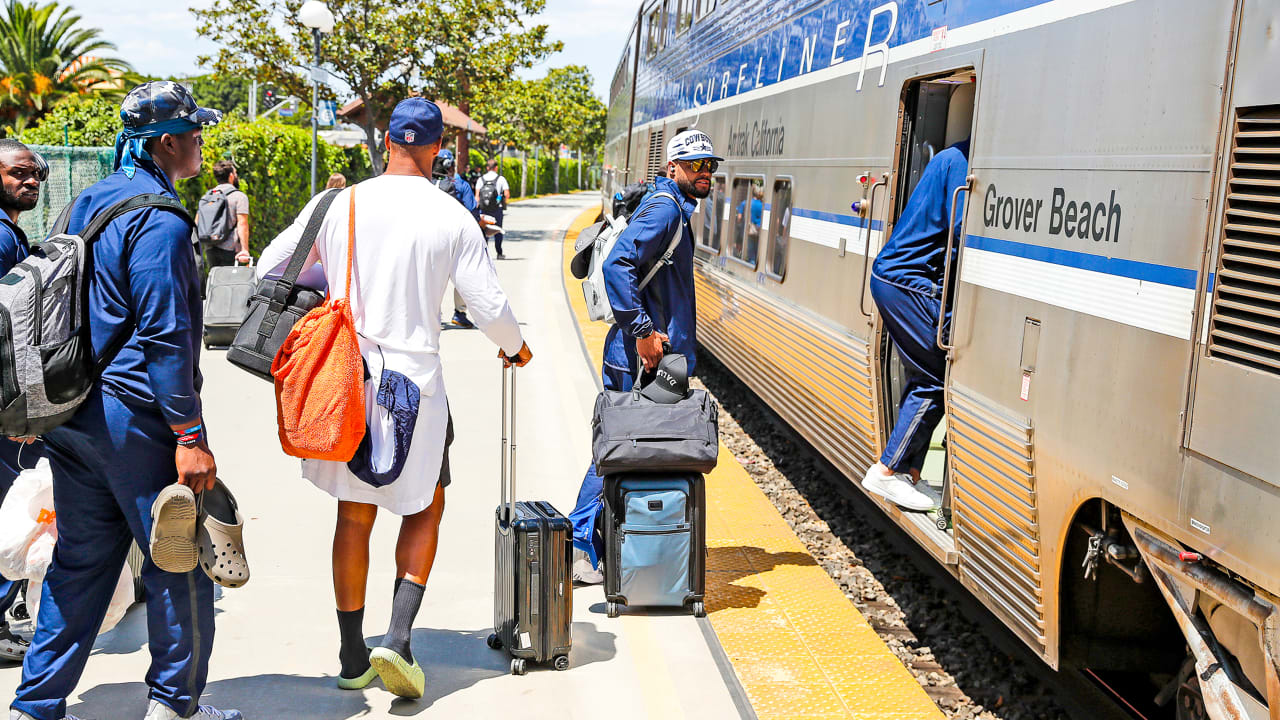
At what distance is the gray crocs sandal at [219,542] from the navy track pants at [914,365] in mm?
2823

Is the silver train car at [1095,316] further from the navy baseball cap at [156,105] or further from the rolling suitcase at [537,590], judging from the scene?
the navy baseball cap at [156,105]

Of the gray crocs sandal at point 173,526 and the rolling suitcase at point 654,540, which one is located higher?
the gray crocs sandal at point 173,526

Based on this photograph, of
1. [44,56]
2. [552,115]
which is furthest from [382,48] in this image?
[552,115]

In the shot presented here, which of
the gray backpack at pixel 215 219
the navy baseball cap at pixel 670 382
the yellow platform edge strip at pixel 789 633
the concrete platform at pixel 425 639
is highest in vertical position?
the gray backpack at pixel 215 219

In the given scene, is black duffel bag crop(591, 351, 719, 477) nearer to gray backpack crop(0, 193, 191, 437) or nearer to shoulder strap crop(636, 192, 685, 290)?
shoulder strap crop(636, 192, 685, 290)

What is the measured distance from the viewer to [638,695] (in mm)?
4441

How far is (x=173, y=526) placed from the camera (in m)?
3.46

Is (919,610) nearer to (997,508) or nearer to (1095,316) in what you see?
(997,508)

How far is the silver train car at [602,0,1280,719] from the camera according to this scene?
2986 mm

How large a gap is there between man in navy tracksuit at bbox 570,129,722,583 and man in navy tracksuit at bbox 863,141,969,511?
2.86ft

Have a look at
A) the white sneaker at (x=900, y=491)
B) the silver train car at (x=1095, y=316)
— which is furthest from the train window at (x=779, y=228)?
the white sneaker at (x=900, y=491)

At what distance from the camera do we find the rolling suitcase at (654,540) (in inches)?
203

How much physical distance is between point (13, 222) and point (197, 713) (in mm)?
1864

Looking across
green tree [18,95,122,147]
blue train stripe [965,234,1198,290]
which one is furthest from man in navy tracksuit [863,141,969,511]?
green tree [18,95,122,147]
